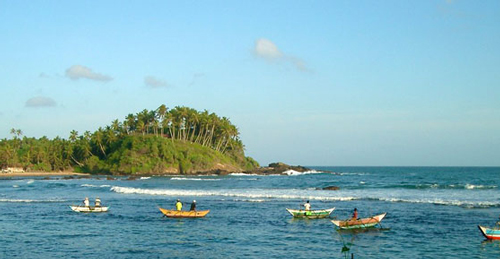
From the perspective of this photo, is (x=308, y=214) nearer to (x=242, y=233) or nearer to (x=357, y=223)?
(x=357, y=223)

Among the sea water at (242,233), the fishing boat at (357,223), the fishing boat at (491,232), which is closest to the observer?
the sea water at (242,233)

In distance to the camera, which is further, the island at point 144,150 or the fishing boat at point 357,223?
the island at point 144,150

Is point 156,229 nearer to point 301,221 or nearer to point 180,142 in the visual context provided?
point 301,221

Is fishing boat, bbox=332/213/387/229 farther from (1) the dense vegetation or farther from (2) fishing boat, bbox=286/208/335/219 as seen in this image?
(1) the dense vegetation

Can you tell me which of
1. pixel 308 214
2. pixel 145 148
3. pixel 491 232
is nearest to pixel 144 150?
pixel 145 148

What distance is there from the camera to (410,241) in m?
25.9

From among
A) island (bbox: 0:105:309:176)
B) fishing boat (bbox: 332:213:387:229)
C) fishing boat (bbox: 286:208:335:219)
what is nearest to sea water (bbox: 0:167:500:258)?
fishing boat (bbox: 286:208:335:219)

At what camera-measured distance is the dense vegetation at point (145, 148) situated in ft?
414

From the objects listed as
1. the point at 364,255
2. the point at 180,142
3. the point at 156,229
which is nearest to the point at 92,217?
the point at 156,229

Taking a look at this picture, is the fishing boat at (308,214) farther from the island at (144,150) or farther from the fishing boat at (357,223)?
the island at (144,150)

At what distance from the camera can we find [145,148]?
12644 centimetres

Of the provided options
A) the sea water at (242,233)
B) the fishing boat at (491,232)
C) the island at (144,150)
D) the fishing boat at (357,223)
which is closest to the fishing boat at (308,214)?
the sea water at (242,233)

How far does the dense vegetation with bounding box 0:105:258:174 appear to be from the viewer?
414 feet

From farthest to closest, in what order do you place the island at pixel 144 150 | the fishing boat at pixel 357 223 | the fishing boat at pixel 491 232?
the island at pixel 144 150 → the fishing boat at pixel 357 223 → the fishing boat at pixel 491 232
